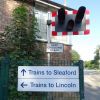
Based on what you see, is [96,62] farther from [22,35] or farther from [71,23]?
[71,23]

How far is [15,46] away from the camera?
14359 mm

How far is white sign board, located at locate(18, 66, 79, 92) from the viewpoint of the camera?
9.41 meters

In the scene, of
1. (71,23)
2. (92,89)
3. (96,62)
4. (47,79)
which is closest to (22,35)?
(71,23)

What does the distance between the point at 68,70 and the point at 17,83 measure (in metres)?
1.30

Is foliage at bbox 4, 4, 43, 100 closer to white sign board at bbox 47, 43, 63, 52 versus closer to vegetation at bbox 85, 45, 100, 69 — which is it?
white sign board at bbox 47, 43, 63, 52

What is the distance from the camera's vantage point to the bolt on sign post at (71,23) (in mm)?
11727

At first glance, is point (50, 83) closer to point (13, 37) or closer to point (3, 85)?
point (3, 85)

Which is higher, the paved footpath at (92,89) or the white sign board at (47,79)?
the white sign board at (47,79)

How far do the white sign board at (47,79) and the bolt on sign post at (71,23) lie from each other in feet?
8.42

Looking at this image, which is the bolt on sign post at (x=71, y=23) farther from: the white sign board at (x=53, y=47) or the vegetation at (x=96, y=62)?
the vegetation at (x=96, y=62)

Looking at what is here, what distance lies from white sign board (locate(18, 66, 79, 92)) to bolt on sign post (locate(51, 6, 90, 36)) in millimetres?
2565

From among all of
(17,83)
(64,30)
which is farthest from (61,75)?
(64,30)

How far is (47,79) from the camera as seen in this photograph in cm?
946

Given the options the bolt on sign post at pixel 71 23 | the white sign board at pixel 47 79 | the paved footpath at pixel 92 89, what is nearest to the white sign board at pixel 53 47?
the bolt on sign post at pixel 71 23
